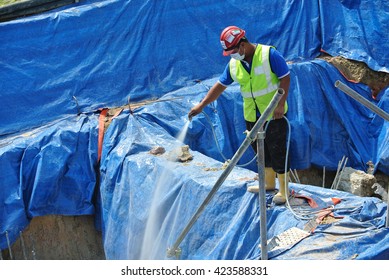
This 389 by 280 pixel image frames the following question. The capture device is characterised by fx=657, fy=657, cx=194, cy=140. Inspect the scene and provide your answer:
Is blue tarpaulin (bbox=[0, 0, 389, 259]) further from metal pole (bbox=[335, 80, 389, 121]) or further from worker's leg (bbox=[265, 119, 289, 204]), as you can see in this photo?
metal pole (bbox=[335, 80, 389, 121])

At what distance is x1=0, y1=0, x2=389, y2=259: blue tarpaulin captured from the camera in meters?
6.82

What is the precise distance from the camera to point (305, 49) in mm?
10539

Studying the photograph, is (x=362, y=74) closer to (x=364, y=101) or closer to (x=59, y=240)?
(x=59, y=240)

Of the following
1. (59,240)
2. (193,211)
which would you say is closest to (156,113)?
(59,240)

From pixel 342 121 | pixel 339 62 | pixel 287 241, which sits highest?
pixel 287 241

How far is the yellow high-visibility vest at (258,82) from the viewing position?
18.1ft

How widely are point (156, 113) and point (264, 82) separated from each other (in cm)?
333

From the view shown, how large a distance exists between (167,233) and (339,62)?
196 inches

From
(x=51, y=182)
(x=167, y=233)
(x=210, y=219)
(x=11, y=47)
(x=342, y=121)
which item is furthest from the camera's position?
(x=342, y=121)

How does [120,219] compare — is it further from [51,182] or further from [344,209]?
[344,209]

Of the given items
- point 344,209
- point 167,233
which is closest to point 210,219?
point 167,233

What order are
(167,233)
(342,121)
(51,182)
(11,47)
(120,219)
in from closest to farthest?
(167,233), (120,219), (51,182), (11,47), (342,121)

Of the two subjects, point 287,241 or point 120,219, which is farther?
point 120,219

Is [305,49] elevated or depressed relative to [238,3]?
depressed
